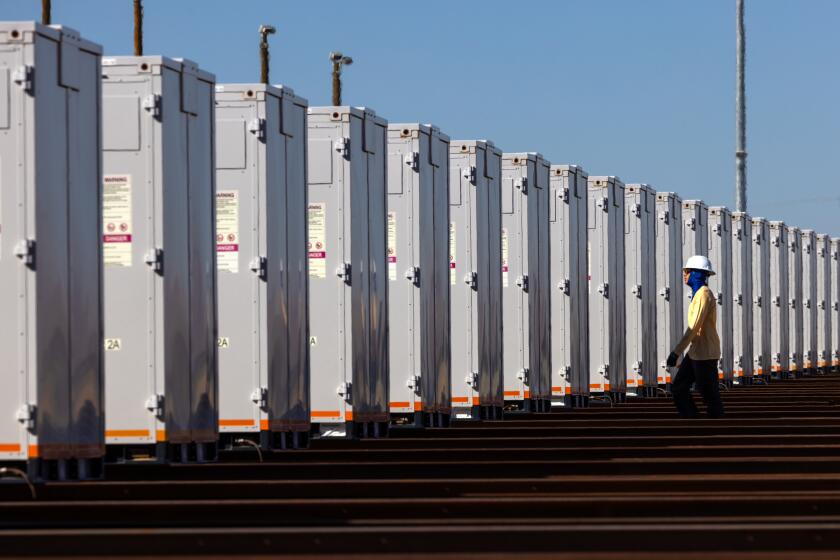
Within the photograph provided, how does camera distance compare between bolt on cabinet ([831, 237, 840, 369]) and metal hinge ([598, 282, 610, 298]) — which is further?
bolt on cabinet ([831, 237, 840, 369])

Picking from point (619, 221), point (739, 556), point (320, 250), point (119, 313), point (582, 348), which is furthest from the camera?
point (619, 221)

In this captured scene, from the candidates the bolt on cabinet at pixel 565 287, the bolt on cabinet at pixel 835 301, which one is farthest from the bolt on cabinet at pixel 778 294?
the bolt on cabinet at pixel 565 287

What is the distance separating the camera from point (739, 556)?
9875 mm

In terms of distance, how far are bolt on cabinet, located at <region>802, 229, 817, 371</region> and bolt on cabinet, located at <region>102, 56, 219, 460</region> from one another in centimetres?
2991

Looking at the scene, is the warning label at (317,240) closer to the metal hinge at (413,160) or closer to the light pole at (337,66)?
the metal hinge at (413,160)

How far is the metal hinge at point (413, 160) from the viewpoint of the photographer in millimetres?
19562

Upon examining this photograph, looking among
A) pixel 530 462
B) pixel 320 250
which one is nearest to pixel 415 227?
pixel 320 250

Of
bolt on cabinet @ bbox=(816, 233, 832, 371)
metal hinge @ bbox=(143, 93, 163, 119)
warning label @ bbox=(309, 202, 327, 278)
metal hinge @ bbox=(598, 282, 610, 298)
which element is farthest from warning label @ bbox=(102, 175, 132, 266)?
bolt on cabinet @ bbox=(816, 233, 832, 371)

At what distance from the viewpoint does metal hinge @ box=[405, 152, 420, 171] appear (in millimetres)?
19562

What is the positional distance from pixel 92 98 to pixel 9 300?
1498 mm

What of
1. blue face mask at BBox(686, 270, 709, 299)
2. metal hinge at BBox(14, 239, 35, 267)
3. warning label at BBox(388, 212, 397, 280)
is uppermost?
warning label at BBox(388, 212, 397, 280)

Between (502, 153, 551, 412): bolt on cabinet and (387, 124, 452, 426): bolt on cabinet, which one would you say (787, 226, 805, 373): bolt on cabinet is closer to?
(502, 153, 551, 412): bolt on cabinet

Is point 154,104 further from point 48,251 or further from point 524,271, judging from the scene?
point 524,271

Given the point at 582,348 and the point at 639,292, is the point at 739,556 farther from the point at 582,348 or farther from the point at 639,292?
the point at 639,292
